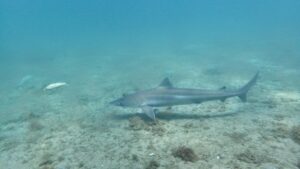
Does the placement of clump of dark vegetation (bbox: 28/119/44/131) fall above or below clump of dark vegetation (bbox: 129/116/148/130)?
below

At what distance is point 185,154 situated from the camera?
9.19 m

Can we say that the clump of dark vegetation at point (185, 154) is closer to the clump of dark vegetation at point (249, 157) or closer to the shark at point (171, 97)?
the clump of dark vegetation at point (249, 157)

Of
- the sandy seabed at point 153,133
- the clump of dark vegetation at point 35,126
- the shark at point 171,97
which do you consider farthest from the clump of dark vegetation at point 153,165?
the clump of dark vegetation at point 35,126

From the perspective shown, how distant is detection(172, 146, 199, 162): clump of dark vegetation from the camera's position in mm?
9055

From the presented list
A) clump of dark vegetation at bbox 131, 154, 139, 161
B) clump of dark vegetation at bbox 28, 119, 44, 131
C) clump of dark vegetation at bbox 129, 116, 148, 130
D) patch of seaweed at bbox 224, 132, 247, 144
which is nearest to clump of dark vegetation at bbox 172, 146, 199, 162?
clump of dark vegetation at bbox 131, 154, 139, 161

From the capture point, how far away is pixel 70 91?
19.6m

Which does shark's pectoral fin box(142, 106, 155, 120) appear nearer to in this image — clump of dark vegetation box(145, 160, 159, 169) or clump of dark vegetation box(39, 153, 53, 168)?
clump of dark vegetation box(145, 160, 159, 169)

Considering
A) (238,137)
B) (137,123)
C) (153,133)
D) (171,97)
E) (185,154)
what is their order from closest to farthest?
1. (185,154)
2. (238,137)
3. (153,133)
4. (137,123)
5. (171,97)

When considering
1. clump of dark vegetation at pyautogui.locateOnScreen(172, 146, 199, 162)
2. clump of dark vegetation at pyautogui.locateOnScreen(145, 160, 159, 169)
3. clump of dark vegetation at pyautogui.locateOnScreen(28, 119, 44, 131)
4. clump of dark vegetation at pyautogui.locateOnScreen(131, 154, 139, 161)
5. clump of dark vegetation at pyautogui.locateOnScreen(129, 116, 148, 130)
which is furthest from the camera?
clump of dark vegetation at pyautogui.locateOnScreen(28, 119, 44, 131)

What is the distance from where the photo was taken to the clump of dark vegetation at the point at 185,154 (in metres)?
9.05

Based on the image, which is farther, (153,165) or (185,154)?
(185,154)

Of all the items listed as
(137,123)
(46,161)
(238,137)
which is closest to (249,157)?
(238,137)

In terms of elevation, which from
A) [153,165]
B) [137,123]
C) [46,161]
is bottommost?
[46,161]

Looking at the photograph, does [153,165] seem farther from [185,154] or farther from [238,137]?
[238,137]
